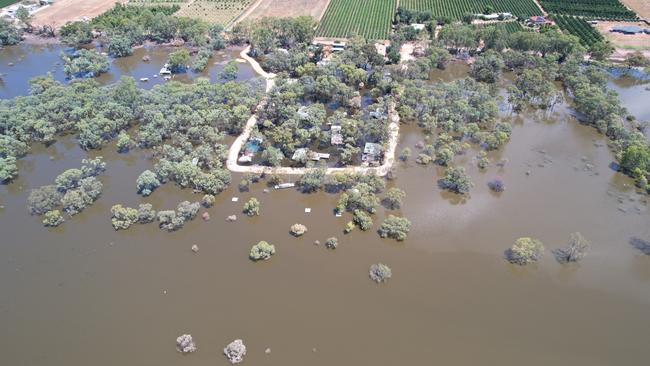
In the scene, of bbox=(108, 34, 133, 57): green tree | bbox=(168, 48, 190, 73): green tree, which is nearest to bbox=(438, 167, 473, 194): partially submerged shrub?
bbox=(168, 48, 190, 73): green tree

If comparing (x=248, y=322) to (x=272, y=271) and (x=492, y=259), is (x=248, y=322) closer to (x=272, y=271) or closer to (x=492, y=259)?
(x=272, y=271)

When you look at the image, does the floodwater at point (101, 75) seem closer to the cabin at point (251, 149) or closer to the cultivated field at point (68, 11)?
the cultivated field at point (68, 11)

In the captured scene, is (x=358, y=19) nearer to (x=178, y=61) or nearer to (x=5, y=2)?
(x=178, y=61)

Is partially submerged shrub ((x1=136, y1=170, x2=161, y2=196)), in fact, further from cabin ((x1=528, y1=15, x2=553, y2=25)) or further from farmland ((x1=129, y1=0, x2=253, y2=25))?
cabin ((x1=528, y1=15, x2=553, y2=25))

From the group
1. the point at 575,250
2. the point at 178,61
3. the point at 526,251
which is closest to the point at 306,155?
the point at 526,251

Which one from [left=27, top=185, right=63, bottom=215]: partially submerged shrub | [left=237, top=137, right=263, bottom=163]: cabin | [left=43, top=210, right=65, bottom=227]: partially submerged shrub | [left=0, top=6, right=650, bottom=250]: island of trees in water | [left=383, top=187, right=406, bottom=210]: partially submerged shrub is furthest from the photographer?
[left=237, top=137, right=263, bottom=163]: cabin

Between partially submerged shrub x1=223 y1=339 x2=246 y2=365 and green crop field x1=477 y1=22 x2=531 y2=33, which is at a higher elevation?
green crop field x1=477 y1=22 x2=531 y2=33
